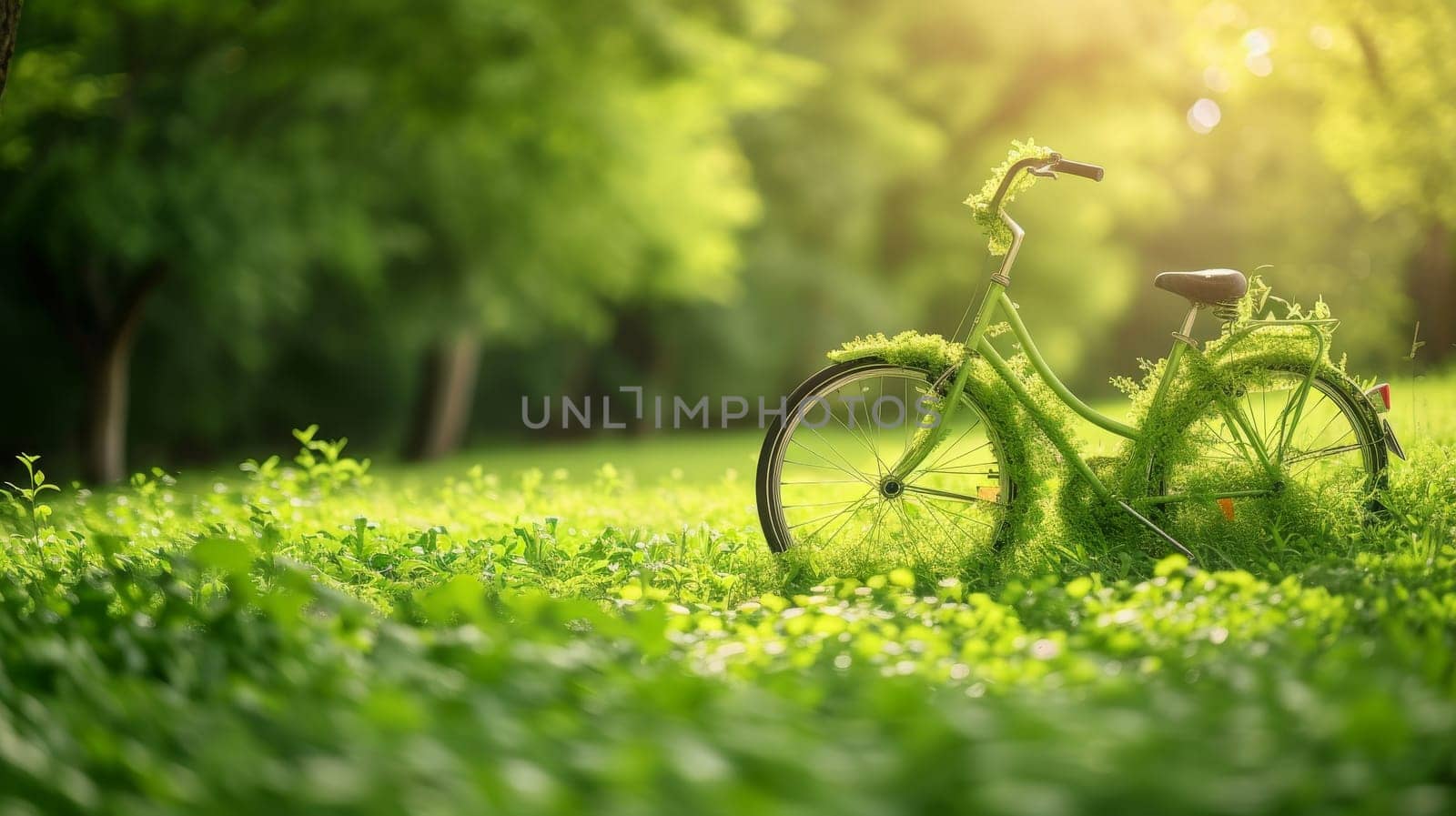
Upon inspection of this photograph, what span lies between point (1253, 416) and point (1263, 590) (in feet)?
5.39

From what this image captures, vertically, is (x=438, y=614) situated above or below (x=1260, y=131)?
below

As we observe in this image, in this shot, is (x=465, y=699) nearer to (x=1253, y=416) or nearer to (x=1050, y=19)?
(x=1253, y=416)

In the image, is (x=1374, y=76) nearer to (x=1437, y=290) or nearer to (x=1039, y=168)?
(x=1437, y=290)

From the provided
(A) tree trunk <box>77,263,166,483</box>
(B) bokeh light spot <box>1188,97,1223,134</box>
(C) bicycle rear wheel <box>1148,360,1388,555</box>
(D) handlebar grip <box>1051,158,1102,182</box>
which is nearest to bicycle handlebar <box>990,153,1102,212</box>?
(D) handlebar grip <box>1051,158,1102,182</box>

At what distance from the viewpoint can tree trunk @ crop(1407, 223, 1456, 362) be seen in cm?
1591

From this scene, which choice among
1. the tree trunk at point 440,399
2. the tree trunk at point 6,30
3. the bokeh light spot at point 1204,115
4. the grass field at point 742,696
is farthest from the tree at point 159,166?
the bokeh light spot at point 1204,115

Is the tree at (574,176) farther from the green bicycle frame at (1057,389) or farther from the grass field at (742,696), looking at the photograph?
the grass field at (742,696)

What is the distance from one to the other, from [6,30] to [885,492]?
3.76 m

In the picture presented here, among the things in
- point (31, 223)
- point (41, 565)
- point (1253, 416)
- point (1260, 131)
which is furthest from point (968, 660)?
point (1260, 131)

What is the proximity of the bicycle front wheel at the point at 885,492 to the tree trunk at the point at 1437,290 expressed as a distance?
43.0 feet

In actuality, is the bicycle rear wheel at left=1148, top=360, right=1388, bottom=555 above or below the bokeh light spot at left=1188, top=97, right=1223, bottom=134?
below

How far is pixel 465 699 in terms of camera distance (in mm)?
2391

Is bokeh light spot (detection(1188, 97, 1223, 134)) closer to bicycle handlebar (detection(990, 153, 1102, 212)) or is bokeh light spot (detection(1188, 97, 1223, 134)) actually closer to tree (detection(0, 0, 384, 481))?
tree (detection(0, 0, 384, 481))

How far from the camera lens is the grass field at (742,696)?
1.96 m
